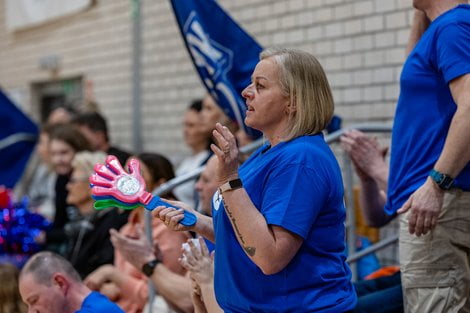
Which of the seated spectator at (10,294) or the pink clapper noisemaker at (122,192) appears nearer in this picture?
the pink clapper noisemaker at (122,192)

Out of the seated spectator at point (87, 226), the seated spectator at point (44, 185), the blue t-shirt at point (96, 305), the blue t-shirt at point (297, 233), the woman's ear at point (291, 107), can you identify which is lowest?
the seated spectator at point (44, 185)

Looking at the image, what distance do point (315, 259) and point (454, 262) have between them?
77 cm

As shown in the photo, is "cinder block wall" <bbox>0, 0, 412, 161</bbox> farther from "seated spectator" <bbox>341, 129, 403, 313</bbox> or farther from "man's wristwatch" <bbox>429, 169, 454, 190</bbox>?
"man's wristwatch" <bbox>429, 169, 454, 190</bbox>

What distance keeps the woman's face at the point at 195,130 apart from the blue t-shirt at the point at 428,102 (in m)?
3.08

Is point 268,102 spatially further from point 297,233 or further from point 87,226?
point 87,226

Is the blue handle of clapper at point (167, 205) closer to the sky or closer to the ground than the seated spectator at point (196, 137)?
closer to the sky

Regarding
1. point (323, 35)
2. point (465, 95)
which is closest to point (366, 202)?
point (465, 95)

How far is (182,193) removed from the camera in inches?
221

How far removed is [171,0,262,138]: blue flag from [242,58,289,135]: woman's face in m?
2.23

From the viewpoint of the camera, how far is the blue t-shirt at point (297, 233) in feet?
8.77

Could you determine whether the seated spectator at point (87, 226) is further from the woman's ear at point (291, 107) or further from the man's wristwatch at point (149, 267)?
the woman's ear at point (291, 107)

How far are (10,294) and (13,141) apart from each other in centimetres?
442

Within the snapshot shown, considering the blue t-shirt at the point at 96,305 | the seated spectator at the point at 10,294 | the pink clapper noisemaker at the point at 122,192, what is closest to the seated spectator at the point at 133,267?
the seated spectator at the point at 10,294

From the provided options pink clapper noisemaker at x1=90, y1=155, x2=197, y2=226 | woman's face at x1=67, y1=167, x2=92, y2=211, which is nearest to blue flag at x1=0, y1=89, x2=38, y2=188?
woman's face at x1=67, y1=167, x2=92, y2=211
